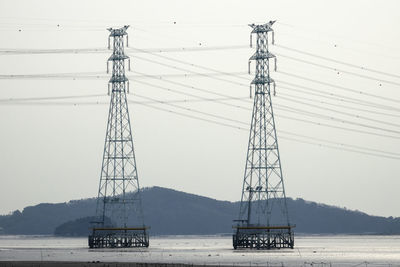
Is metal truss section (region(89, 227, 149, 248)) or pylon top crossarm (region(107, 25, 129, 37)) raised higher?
pylon top crossarm (region(107, 25, 129, 37))

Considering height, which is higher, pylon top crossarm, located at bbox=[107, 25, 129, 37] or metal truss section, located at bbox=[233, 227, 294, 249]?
pylon top crossarm, located at bbox=[107, 25, 129, 37]

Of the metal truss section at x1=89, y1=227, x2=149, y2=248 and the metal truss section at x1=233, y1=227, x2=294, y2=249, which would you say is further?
the metal truss section at x1=89, y1=227, x2=149, y2=248

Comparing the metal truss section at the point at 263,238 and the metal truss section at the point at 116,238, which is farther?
the metal truss section at the point at 116,238

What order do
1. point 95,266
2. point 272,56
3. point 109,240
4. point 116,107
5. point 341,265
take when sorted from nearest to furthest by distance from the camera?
point 95,266, point 341,265, point 272,56, point 116,107, point 109,240

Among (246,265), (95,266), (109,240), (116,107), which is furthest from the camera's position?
(109,240)

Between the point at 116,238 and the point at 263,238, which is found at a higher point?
the point at 116,238

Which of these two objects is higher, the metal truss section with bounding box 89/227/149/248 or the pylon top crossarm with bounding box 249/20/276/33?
the pylon top crossarm with bounding box 249/20/276/33

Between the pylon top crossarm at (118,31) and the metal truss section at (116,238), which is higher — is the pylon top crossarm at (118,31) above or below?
above

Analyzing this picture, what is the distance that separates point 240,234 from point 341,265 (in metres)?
44.8

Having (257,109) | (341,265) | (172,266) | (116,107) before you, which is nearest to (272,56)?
(257,109)

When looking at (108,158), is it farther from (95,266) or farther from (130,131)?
(95,266)

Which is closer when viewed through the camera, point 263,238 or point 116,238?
point 263,238

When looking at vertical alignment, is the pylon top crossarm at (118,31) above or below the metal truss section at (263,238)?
above

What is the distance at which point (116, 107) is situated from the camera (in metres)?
154
